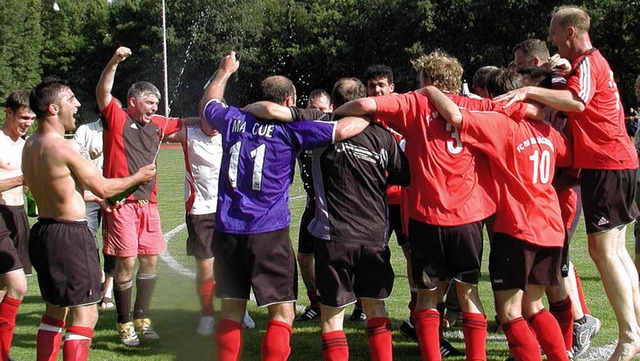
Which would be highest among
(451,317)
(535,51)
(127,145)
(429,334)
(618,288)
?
(535,51)

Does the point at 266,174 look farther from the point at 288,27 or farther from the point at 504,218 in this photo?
the point at 288,27

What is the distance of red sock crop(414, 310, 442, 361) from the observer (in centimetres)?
505

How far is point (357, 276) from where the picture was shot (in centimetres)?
512

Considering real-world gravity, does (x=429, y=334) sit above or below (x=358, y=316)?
above

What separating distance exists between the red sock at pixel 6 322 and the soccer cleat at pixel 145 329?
4.27 feet

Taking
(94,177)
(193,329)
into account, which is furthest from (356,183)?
(193,329)

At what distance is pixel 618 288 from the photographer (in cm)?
554

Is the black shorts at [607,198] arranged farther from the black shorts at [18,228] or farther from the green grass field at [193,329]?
the black shorts at [18,228]

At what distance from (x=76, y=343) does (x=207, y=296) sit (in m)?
2.11

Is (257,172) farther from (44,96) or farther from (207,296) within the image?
(207,296)

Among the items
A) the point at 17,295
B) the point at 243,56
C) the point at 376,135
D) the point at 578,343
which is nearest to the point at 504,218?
the point at 376,135

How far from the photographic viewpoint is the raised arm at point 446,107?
4.86 metres

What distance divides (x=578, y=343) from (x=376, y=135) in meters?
2.54

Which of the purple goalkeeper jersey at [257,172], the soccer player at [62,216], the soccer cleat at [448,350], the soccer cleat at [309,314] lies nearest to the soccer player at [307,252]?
the soccer cleat at [309,314]
